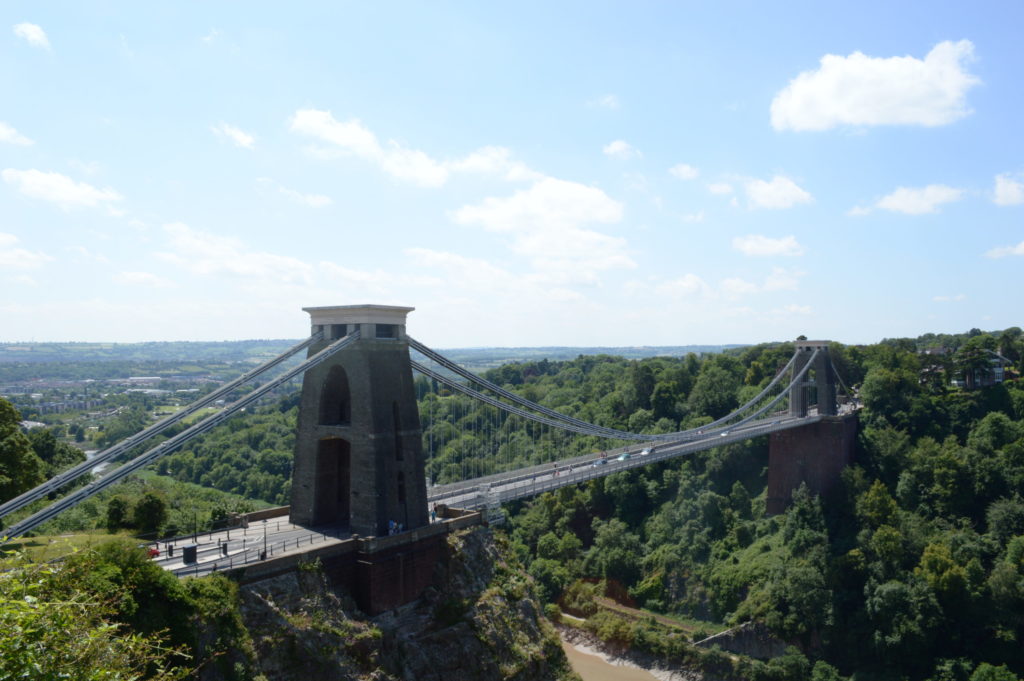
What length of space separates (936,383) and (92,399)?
4166 inches

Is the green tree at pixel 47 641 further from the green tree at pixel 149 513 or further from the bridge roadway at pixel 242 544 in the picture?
the green tree at pixel 149 513

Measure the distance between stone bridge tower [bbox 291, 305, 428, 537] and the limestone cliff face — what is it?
6.71 ft

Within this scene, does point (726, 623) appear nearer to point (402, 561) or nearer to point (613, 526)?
point (613, 526)

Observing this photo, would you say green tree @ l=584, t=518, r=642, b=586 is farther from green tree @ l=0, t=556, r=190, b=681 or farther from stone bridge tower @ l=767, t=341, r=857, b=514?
green tree @ l=0, t=556, r=190, b=681

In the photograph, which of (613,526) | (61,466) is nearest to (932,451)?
(613,526)

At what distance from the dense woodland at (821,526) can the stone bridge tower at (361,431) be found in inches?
278

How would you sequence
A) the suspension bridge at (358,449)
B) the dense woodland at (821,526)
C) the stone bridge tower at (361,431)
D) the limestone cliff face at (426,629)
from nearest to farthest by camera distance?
the limestone cliff face at (426,629) → the suspension bridge at (358,449) → the stone bridge tower at (361,431) → the dense woodland at (821,526)

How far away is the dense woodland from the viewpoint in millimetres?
27562

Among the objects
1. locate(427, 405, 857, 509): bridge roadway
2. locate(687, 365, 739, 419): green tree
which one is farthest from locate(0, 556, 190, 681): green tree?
locate(687, 365, 739, 419): green tree

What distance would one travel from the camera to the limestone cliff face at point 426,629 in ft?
48.5

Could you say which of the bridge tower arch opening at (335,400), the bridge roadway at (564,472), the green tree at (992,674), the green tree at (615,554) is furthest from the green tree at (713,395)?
the bridge tower arch opening at (335,400)

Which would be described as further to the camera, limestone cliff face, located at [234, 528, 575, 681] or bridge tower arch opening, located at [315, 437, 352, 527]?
bridge tower arch opening, located at [315, 437, 352, 527]

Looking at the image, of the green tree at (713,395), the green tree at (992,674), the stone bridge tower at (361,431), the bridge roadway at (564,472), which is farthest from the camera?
the green tree at (713,395)

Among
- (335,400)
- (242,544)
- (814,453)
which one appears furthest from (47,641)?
(814,453)
